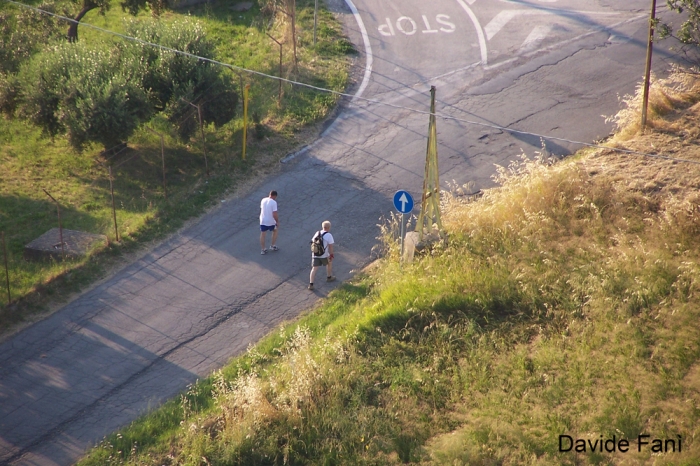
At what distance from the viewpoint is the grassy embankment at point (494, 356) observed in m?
8.84

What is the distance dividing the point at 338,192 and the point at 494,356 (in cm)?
609

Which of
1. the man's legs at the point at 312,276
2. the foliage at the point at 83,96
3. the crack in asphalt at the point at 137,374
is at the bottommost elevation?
the crack in asphalt at the point at 137,374

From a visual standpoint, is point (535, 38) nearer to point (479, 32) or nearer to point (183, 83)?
point (479, 32)

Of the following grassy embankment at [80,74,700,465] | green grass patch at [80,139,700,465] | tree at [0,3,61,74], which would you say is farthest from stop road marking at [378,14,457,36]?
green grass patch at [80,139,700,465]

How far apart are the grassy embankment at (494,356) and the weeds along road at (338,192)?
82cm

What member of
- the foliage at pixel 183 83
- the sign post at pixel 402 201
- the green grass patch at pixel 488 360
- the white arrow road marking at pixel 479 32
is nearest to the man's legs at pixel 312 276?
the green grass patch at pixel 488 360

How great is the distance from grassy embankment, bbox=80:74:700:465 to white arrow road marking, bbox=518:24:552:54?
819cm

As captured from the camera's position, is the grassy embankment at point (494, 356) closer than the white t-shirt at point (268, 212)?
Yes

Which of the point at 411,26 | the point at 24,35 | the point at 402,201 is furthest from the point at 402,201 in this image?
the point at 24,35

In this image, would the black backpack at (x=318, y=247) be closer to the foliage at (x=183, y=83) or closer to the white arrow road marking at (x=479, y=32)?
the foliage at (x=183, y=83)

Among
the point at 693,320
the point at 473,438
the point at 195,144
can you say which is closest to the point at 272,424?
the point at 473,438

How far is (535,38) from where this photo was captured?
66.2ft

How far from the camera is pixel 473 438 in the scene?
877cm

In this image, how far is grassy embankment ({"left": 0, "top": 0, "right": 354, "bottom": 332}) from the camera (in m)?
12.9
